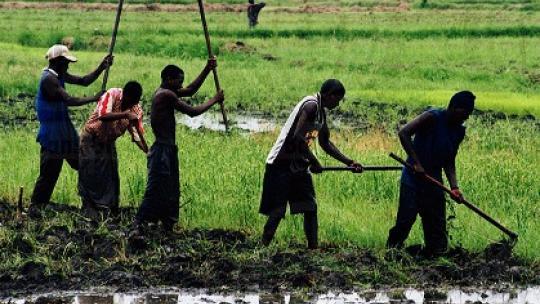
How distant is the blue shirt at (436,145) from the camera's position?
7438 mm

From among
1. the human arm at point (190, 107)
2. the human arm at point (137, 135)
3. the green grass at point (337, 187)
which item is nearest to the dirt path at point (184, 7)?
the green grass at point (337, 187)

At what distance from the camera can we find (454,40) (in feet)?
87.0

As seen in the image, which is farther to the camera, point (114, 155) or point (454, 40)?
point (454, 40)

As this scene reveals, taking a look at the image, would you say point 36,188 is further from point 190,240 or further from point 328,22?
point 328,22

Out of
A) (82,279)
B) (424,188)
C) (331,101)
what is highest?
(331,101)

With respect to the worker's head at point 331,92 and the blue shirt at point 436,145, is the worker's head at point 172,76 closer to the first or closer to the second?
the worker's head at point 331,92

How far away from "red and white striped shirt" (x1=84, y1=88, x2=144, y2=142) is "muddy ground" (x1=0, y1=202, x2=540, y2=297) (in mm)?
932

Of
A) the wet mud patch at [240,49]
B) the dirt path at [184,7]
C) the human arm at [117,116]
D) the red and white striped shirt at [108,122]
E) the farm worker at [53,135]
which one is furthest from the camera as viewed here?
the dirt path at [184,7]

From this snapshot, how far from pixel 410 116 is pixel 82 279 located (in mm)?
9250

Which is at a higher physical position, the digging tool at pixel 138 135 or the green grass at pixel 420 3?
the green grass at pixel 420 3

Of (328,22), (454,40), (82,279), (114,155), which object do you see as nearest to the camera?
(82,279)

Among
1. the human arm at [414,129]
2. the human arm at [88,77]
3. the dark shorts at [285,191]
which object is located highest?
the human arm at [88,77]

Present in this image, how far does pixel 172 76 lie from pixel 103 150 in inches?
40.8

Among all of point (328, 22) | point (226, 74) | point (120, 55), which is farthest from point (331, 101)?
point (328, 22)
